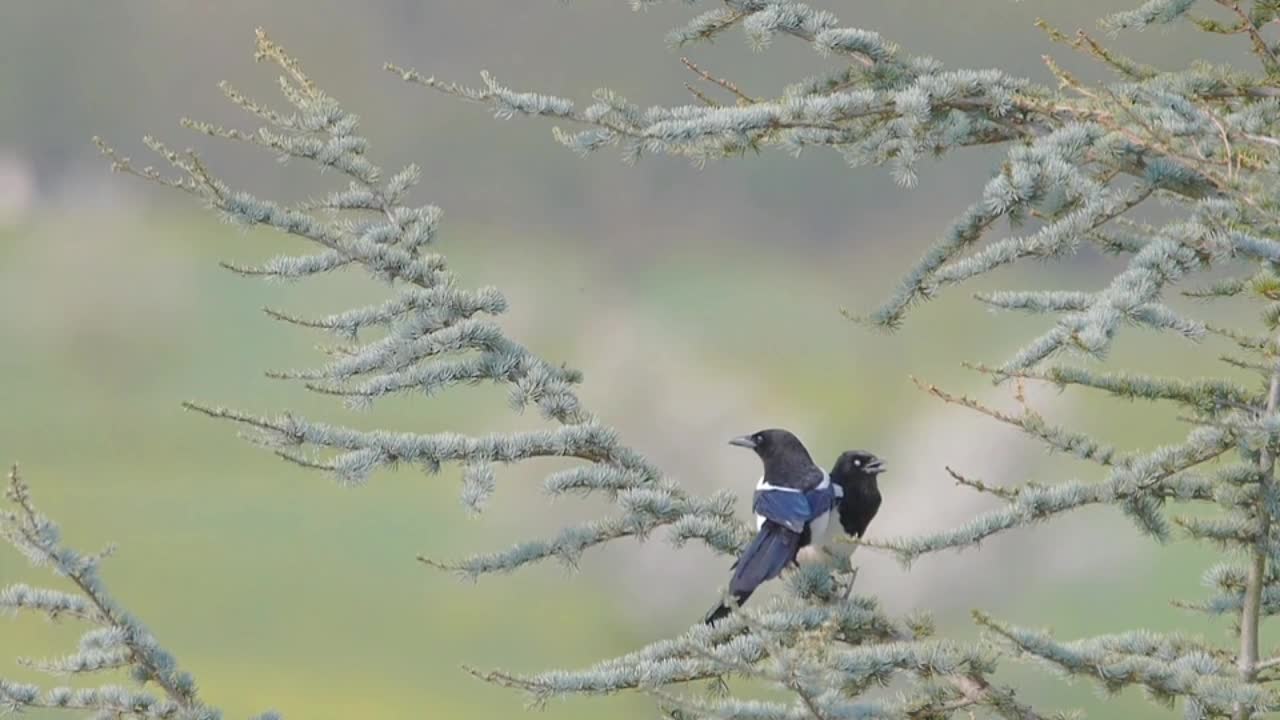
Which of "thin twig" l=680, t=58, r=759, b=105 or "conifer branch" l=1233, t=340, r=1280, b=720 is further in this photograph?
"thin twig" l=680, t=58, r=759, b=105

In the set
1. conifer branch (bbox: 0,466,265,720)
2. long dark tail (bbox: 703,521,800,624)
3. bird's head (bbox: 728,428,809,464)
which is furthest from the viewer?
bird's head (bbox: 728,428,809,464)

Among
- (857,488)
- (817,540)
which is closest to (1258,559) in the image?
(817,540)

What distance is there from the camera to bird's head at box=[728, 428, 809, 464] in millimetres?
3381

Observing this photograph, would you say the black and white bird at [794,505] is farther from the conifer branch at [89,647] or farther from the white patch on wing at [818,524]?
the conifer branch at [89,647]

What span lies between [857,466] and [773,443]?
21cm

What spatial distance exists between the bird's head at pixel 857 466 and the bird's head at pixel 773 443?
0.12 m

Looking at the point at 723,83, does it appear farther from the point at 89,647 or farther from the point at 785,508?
the point at 89,647

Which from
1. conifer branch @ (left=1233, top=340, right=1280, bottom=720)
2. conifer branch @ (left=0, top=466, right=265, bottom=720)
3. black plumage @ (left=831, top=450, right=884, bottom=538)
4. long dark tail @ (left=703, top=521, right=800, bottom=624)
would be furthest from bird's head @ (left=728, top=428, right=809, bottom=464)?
conifer branch @ (left=0, top=466, right=265, bottom=720)

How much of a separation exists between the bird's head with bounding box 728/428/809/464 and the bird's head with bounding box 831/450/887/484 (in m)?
0.12

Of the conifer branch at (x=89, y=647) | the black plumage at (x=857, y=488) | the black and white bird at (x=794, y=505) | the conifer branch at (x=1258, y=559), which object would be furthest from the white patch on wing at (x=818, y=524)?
the conifer branch at (x=89, y=647)

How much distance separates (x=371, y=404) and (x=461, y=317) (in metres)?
0.30

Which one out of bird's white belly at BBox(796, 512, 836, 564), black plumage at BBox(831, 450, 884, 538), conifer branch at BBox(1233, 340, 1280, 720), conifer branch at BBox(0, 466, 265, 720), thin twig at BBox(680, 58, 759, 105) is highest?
thin twig at BBox(680, 58, 759, 105)

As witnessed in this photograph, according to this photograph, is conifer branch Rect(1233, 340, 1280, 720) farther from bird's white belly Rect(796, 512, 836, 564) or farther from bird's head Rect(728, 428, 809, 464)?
bird's head Rect(728, 428, 809, 464)

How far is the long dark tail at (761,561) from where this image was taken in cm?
273
